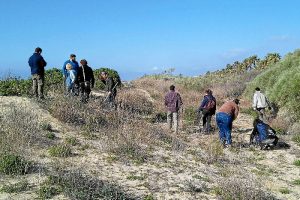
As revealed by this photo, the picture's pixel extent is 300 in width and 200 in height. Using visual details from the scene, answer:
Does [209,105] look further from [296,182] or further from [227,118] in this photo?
[296,182]

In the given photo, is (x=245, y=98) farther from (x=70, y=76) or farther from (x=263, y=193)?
(x=263, y=193)

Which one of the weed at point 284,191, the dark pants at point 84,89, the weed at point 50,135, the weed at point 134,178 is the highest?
the dark pants at point 84,89

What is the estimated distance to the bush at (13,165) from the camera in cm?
967

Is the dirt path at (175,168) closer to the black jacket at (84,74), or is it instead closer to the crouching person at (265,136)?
the crouching person at (265,136)

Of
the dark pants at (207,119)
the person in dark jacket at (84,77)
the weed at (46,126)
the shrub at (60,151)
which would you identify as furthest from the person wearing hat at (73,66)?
the shrub at (60,151)

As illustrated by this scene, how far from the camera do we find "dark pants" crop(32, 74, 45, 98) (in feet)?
54.1

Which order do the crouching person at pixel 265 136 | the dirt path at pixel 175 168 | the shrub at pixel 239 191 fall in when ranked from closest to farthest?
the shrub at pixel 239 191, the dirt path at pixel 175 168, the crouching person at pixel 265 136

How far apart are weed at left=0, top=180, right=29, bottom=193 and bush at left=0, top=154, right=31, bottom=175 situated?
0.63 metres

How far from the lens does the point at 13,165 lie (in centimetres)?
976

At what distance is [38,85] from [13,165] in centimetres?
742

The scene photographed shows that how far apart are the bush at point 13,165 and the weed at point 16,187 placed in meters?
0.63

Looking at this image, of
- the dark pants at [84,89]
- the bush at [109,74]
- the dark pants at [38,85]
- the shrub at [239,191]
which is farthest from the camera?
the bush at [109,74]

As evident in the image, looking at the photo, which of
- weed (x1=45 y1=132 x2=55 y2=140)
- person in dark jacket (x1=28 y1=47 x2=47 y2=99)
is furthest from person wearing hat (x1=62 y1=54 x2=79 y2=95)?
weed (x1=45 y1=132 x2=55 y2=140)

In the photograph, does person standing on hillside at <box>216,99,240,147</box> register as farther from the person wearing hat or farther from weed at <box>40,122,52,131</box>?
the person wearing hat
